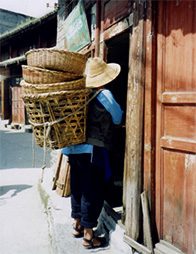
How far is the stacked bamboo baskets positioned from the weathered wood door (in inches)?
29.4

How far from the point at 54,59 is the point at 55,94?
0.33 metres

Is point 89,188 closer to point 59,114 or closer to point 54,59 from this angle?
point 59,114

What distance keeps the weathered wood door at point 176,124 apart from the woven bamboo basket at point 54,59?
78cm

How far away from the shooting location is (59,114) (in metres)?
2.13

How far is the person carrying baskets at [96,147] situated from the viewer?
2.41m

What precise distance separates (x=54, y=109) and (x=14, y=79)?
15113 millimetres

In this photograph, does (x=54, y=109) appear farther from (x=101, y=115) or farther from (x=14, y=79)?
(x=14, y=79)

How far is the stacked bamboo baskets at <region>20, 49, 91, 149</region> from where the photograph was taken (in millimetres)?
2082

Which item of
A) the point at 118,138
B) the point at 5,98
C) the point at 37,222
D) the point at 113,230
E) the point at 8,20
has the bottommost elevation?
the point at 37,222

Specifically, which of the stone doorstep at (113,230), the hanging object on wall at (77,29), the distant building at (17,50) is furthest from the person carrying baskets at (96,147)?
the distant building at (17,50)

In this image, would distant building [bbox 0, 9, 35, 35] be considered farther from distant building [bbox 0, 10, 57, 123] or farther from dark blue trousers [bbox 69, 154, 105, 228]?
dark blue trousers [bbox 69, 154, 105, 228]

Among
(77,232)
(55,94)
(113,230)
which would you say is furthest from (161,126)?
(77,232)

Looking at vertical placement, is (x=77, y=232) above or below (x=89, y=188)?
below

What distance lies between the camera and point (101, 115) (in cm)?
241
